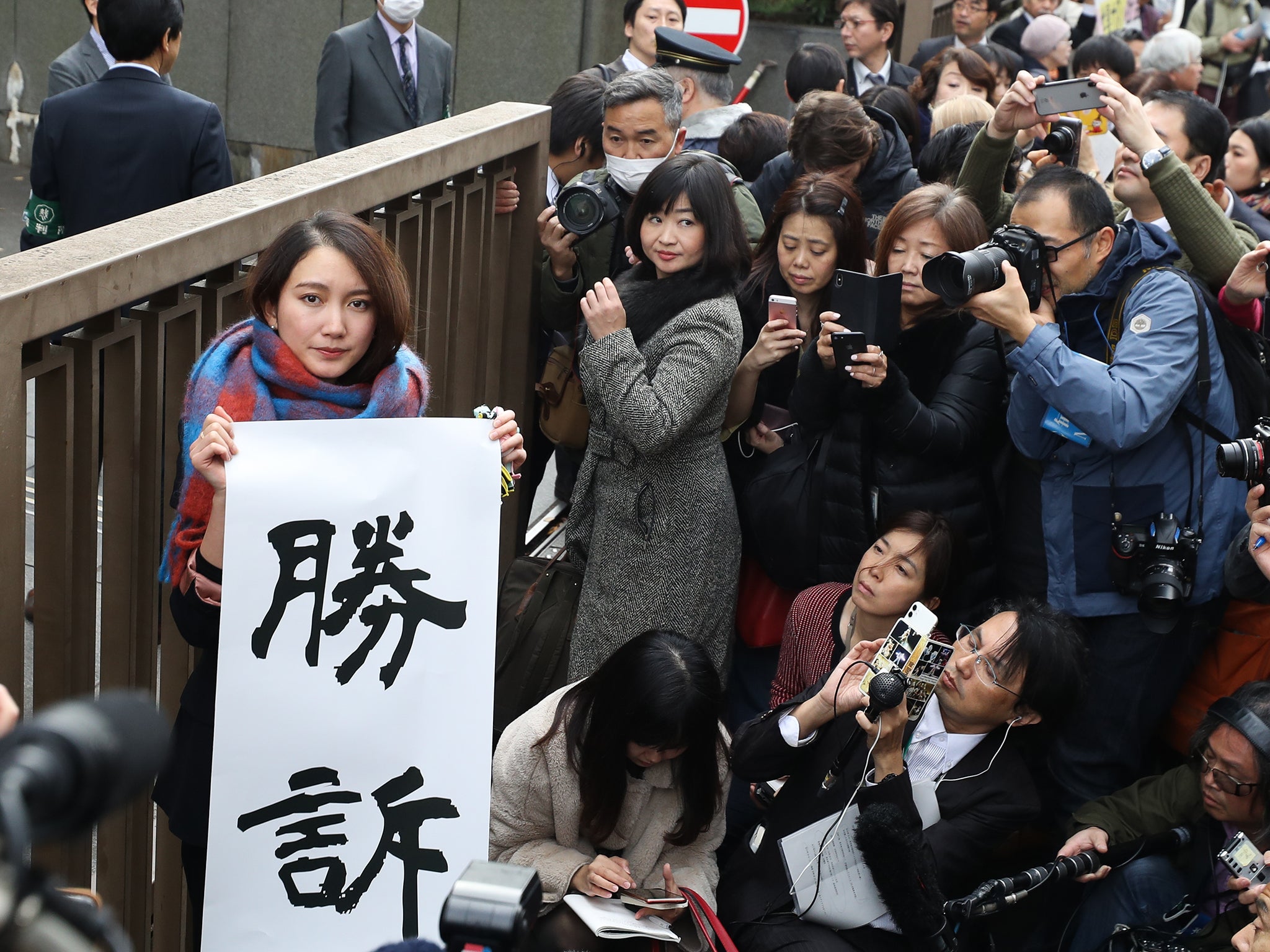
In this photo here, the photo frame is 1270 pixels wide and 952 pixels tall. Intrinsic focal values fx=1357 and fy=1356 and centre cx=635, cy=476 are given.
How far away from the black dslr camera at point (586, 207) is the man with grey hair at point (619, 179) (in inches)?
8.1

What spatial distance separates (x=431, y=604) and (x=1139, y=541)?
174 cm

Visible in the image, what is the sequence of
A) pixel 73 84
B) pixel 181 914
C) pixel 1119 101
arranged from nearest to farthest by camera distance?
pixel 181 914 → pixel 1119 101 → pixel 73 84

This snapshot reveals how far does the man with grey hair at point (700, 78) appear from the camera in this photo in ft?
17.6

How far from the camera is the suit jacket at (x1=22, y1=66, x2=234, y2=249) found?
439 cm

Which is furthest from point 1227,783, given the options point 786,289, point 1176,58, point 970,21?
point 970,21

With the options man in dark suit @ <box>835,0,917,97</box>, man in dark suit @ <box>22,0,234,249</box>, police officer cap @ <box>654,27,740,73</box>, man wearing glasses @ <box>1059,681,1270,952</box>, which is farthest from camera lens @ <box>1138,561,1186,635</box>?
man in dark suit @ <box>835,0,917,97</box>

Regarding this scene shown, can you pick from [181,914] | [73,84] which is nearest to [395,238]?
[181,914]

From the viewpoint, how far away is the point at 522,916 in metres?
1.15

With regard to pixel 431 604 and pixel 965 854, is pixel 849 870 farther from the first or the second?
pixel 431 604

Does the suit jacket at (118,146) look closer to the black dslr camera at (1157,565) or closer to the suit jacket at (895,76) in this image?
the black dslr camera at (1157,565)

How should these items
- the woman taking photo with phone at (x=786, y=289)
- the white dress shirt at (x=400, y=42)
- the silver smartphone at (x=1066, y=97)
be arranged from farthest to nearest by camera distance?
the white dress shirt at (x=400, y=42) < the silver smartphone at (x=1066, y=97) < the woman taking photo with phone at (x=786, y=289)

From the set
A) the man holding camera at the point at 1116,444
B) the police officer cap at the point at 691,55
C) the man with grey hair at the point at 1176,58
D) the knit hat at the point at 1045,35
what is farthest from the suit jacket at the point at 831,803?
the knit hat at the point at 1045,35

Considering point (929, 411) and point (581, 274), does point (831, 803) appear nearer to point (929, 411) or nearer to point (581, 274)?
point (929, 411)

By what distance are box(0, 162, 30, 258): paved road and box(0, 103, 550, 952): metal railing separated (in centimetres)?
683
